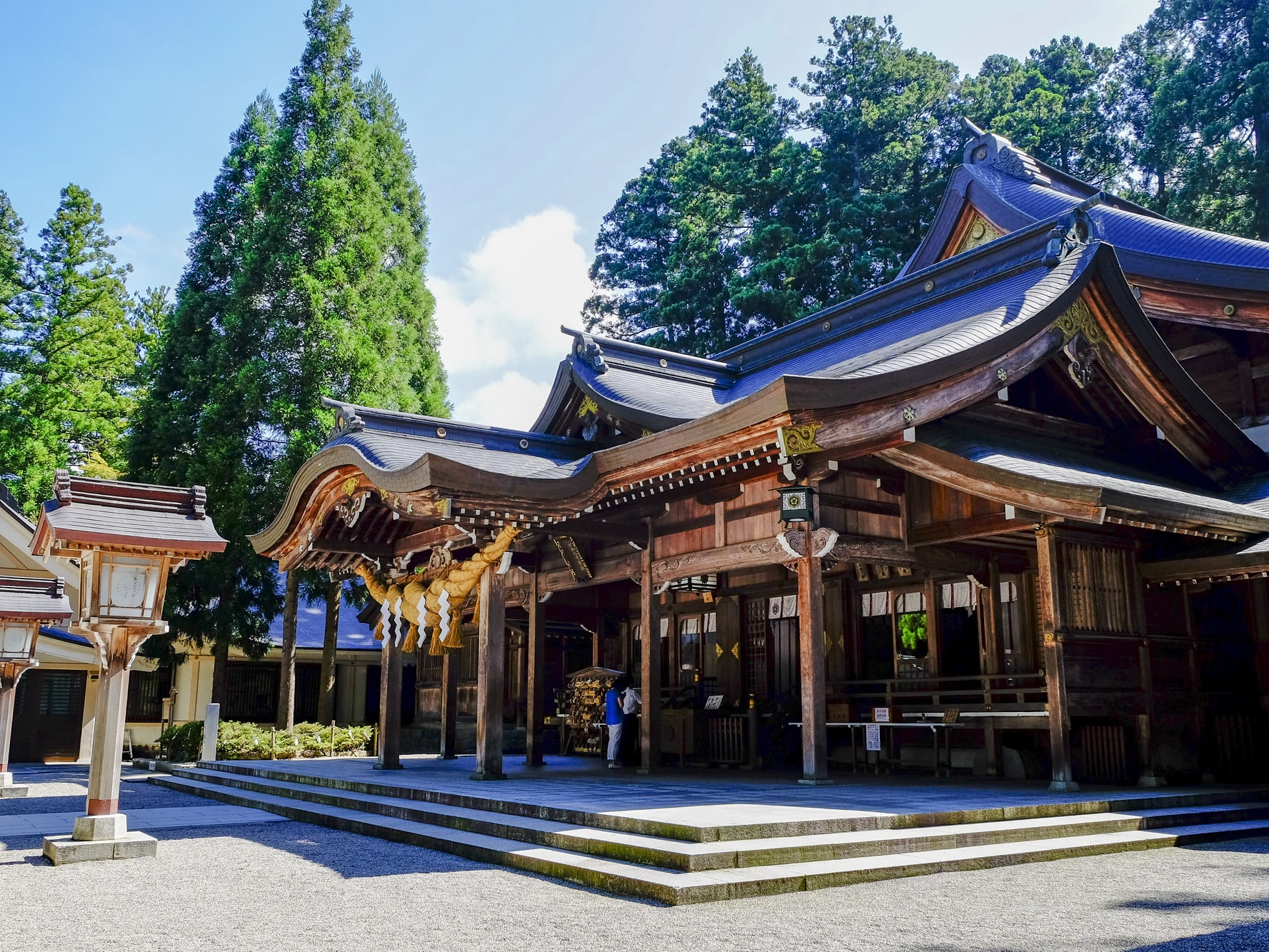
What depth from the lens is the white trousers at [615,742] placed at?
577 inches

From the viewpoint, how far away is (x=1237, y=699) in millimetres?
11719

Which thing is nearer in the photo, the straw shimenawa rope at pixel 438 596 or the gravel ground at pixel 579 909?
the gravel ground at pixel 579 909

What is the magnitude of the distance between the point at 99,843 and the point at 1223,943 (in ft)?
25.3

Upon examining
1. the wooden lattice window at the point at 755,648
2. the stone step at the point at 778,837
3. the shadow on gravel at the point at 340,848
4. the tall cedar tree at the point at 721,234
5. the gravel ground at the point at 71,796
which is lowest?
the gravel ground at the point at 71,796

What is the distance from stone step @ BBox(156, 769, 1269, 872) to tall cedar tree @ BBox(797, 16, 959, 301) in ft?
83.5

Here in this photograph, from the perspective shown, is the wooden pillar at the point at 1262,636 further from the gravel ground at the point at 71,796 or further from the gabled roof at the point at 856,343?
the gravel ground at the point at 71,796

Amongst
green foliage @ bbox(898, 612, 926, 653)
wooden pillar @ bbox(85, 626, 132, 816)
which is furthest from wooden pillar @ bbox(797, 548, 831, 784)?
wooden pillar @ bbox(85, 626, 132, 816)

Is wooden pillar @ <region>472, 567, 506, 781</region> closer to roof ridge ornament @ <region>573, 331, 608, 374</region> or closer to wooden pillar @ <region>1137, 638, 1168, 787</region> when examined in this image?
roof ridge ornament @ <region>573, 331, 608, 374</region>

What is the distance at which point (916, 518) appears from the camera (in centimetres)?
1134

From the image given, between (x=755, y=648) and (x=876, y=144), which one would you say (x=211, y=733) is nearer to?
(x=755, y=648)

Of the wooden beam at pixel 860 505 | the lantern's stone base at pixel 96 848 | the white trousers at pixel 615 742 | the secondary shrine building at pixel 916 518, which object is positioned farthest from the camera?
the white trousers at pixel 615 742

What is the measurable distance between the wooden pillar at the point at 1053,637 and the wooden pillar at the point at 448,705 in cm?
991

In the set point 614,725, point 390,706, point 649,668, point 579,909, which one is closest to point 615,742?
point 614,725

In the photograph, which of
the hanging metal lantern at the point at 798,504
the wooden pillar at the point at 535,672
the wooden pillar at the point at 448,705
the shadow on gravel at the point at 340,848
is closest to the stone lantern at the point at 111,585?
the shadow on gravel at the point at 340,848
